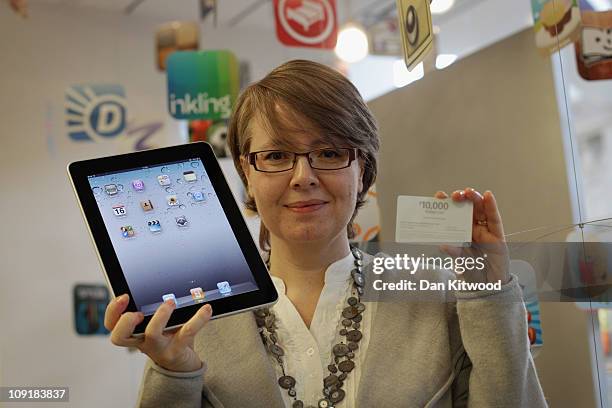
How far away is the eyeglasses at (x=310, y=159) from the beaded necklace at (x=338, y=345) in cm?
14

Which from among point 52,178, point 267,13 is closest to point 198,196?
point 52,178

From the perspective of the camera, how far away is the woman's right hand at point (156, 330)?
717 mm

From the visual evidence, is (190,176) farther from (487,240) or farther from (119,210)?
(487,240)

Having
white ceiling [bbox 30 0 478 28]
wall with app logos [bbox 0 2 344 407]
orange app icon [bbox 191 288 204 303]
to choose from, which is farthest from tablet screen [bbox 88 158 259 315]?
white ceiling [bbox 30 0 478 28]

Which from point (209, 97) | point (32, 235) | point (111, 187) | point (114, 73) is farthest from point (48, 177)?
point (111, 187)

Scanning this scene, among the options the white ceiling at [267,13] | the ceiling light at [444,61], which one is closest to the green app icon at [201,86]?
the ceiling light at [444,61]

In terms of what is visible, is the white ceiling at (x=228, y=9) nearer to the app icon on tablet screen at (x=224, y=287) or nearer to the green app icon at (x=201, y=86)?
the green app icon at (x=201, y=86)

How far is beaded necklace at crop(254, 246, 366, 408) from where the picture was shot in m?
0.85

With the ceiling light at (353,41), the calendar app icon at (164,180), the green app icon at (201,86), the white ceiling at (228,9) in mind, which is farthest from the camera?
the white ceiling at (228,9)

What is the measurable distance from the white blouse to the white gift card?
0.11 m

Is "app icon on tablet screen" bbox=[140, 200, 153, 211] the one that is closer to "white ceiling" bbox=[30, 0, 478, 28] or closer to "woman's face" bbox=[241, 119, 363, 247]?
"woman's face" bbox=[241, 119, 363, 247]

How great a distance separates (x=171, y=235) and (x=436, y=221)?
0.30 metres

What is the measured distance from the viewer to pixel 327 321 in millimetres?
911

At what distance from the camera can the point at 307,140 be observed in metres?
0.86
